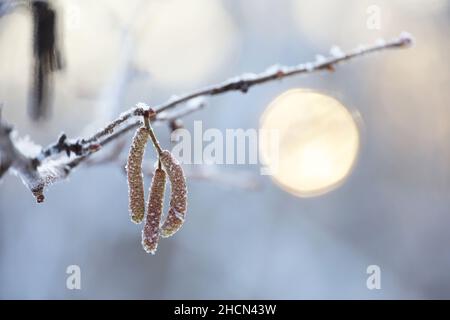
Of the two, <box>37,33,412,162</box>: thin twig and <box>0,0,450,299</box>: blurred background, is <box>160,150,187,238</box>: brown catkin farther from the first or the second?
<box>0,0,450,299</box>: blurred background

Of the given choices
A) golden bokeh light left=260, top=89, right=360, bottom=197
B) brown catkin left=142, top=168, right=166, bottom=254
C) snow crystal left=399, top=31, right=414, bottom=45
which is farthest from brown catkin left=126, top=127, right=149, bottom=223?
golden bokeh light left=260, top=89, right=360, bottom=197

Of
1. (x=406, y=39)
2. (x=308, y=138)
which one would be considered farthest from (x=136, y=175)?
(x=308, y=138)

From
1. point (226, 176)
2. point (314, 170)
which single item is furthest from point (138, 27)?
point (314, 170)

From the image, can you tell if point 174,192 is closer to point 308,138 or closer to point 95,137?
point 95,137

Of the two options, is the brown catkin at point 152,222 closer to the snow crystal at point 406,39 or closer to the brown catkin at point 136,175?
the brown catkin at point 136,175

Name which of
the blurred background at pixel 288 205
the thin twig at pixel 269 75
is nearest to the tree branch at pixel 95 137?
the thin twig at pixel 269 75
